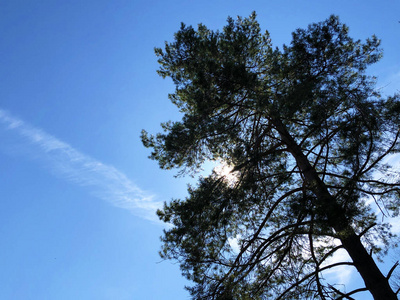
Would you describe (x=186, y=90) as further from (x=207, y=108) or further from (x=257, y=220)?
(x=257, y=220)

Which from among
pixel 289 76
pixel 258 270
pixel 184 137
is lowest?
pixel 258 270

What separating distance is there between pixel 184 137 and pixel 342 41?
184 inches

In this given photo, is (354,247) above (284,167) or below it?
below

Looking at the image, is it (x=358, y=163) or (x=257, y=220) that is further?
(x=257, y=220)


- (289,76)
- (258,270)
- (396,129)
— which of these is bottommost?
(258,270)

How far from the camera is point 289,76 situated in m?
6.86

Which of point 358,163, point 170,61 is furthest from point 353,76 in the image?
point 170,61

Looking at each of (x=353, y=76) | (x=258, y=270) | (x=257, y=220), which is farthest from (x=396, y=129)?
(x=258, y=270)

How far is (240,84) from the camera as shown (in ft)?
19.6

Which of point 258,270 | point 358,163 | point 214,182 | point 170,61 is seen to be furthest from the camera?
point 170,61

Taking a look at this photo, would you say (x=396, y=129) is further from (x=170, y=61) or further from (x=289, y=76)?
(x=170, y=61)

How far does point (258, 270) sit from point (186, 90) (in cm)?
470

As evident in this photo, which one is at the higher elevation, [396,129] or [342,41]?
[342,41]

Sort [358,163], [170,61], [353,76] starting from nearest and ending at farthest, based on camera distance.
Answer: [358,163] < [353,76] < [170,61]
